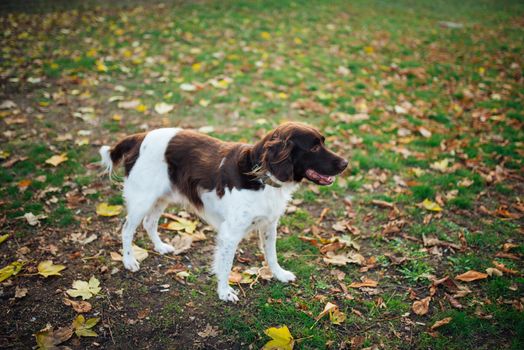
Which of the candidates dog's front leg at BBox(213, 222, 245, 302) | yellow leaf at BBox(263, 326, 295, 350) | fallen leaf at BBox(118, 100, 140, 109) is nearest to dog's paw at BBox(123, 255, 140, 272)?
dog's front leg at BBox(213, 222, 245, 302)

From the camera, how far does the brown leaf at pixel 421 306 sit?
10.9ft

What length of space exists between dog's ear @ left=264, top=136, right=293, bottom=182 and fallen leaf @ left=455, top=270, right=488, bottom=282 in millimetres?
2139

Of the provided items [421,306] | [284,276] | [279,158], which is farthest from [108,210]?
[421,306]

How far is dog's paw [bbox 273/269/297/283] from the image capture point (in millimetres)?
3703

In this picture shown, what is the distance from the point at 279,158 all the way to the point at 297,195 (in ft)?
6.64

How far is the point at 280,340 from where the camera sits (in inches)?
118

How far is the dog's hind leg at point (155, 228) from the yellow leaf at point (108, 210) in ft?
2.10

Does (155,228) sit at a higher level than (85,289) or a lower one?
higher

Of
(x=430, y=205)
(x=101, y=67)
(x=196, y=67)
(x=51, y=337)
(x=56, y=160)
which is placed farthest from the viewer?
(x=196, y=67)

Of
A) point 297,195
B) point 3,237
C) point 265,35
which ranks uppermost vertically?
point 265,35

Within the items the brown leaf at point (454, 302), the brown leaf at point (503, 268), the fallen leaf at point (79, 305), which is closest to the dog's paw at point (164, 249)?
the fallen leaf at point (79, 305)

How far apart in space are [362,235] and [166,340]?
245 centimetres

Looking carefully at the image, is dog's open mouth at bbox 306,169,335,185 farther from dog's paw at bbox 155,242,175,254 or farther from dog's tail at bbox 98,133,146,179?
dog's paw at bbox 155,242,175,254

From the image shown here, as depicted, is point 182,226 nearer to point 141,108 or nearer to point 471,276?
point 141,108
